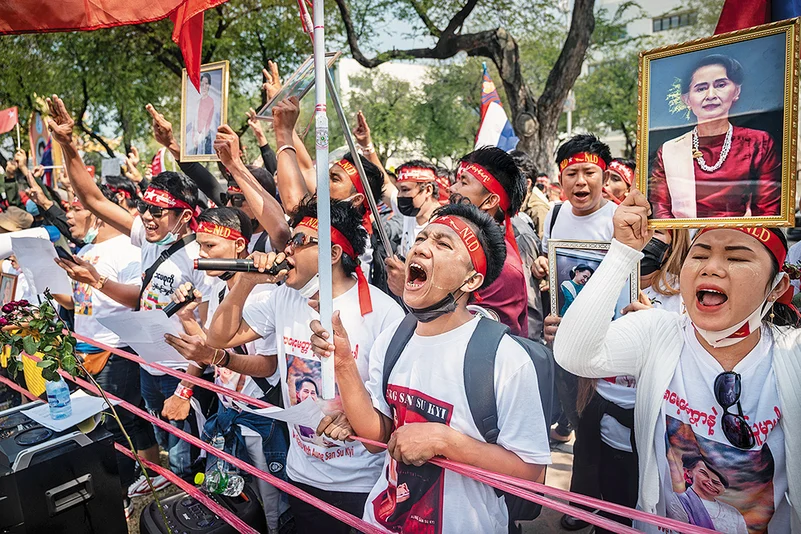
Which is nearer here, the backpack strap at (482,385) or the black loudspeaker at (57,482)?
the backpack strap at (482,385)

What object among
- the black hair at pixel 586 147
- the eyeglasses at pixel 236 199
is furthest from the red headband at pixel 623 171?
the eyeglasses at pixel 236 199

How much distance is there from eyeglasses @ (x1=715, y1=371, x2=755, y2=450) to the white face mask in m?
0.10

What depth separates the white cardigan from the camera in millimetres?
1683

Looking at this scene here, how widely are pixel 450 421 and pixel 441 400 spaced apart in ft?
0.25

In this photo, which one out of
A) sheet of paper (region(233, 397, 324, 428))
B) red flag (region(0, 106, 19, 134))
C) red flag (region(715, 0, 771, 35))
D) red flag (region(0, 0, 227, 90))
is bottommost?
sheet of paper (region(233, 397, 324, 428))

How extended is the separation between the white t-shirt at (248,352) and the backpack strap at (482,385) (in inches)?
55.0

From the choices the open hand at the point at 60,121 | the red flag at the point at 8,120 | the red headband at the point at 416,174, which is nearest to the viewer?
the open hand at the point at 60,121

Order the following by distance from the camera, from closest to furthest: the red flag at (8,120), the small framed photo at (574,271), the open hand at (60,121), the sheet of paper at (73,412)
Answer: the small framed photo at (574,271)
the sheet of paper at (73,412)
the open hand at (60,121)
the red flag at (8,120)

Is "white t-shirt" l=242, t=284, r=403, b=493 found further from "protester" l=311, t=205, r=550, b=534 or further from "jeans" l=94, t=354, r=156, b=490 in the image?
"jeans" l=94, t=354, r=156, b=490

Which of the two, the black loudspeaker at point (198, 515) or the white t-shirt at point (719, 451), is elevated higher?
the white t-shirt at point (719, 451)

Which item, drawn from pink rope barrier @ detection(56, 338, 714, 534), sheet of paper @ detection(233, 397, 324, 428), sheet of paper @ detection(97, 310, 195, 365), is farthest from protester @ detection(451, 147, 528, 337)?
sheet of paper @ detection(97, 310, 195, 365)

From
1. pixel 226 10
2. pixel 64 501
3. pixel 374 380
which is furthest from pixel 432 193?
pixel 226 10

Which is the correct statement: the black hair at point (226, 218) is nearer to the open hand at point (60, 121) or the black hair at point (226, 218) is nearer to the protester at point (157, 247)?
the protester at point (157, 247)

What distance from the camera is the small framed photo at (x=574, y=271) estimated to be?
2566 mm
